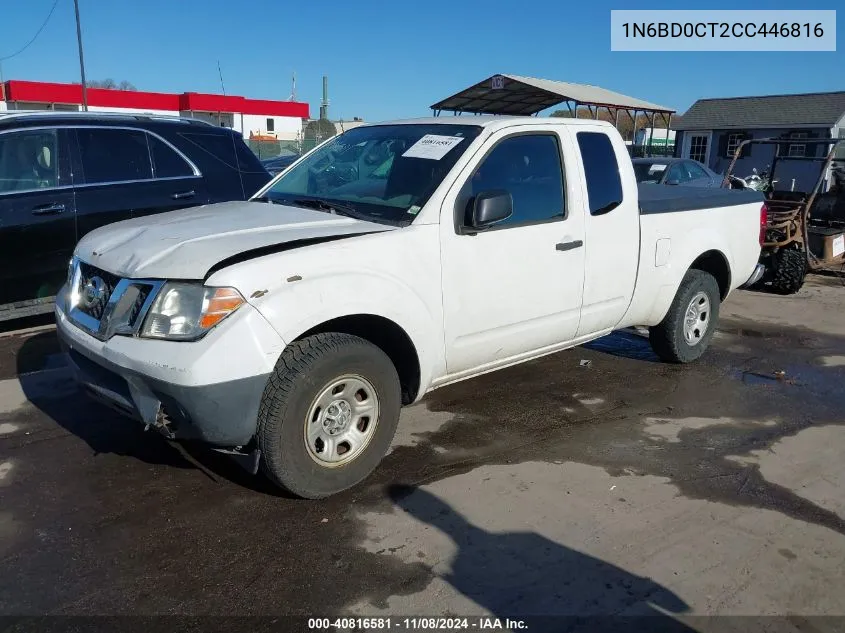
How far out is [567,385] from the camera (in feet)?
17.9

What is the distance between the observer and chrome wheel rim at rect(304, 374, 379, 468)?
3393mm

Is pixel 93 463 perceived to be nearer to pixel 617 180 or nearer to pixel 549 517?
pixel 549 517

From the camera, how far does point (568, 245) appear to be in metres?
4.41

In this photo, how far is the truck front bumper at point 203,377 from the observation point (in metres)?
2.98

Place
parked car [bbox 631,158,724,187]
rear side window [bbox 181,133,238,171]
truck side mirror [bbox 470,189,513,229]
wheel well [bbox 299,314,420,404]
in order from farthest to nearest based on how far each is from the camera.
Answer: parked car [bbox 631,158,724,187] < rear side window [bbox 181,133,238,171] < truck side mirror [bbox 470,189,513,229] < wheel well [bbox 299,314,420,404]

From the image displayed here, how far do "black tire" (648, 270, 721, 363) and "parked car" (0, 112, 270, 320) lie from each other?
4.14 metres

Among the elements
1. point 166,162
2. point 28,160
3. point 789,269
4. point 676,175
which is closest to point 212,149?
point 166,162

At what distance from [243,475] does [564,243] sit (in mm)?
2323

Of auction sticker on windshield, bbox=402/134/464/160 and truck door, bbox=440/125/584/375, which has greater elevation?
auction sticker on windshield, bbox=402/134/464/160

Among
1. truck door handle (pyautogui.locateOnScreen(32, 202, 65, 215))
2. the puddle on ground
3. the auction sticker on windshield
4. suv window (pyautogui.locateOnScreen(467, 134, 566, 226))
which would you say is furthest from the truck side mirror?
truck door handle (pyautogui.locateOnScreen(32, 202, 65, 215))

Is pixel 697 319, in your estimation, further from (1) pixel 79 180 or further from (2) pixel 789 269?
(1) pixel 79 180

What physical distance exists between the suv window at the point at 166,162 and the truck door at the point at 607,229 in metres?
3.87

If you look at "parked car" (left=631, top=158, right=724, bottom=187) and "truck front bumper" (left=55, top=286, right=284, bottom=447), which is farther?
"parked car" (left=631, top=158, right=724, bottom=187)

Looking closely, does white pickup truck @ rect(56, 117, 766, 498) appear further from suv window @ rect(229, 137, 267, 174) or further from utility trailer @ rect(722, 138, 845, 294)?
utility trailer @ rect(722, 138, 845, 294)
